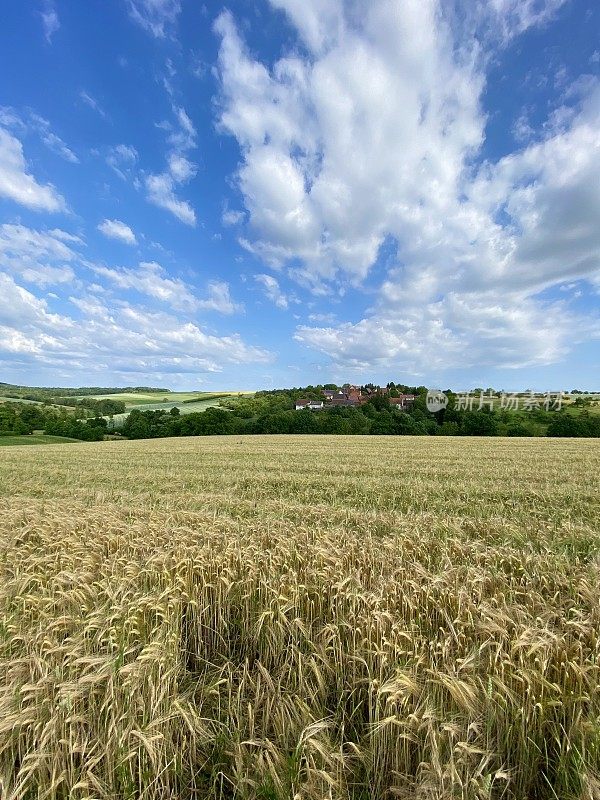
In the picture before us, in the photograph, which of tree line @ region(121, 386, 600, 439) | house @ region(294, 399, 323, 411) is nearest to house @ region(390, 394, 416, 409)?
tree line @ region(121, 386, 600, 439)

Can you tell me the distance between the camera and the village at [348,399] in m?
89.3

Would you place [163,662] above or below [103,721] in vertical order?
above

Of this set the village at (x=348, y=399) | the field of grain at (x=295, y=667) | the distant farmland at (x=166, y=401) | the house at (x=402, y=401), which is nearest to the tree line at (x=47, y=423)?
the distant farmland at (x=166, y=401)

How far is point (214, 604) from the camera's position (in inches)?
148

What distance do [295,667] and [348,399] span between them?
10174 centimetres

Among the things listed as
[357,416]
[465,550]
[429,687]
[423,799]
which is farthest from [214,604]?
[357,416]

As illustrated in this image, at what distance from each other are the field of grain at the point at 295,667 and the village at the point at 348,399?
7709cm

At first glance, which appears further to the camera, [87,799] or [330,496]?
[330,496]

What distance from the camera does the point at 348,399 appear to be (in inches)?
4085

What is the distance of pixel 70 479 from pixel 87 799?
44.7 ft

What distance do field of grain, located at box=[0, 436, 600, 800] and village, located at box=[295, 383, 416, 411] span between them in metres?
77.1

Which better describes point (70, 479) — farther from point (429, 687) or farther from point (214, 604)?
point (429, 687)

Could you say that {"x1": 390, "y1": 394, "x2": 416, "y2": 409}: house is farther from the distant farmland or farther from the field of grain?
the field of grain

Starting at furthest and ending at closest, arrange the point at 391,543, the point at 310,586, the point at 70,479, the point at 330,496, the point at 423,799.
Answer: the point at 70,479 → the point at 330,496 → the point at 391,543 → the point at 310,586 → the point at 423,799
